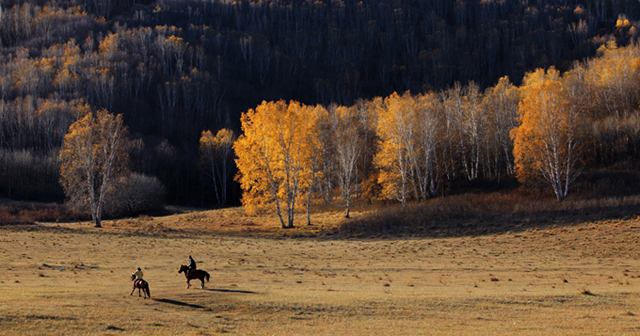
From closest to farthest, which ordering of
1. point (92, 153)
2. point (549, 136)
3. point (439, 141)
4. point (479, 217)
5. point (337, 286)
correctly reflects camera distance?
point (337, 286) → point (479, 217) → point (92, 153) → point (549, 136) → point (439, 141)

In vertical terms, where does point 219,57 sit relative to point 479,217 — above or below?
above

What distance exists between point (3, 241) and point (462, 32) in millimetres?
154528

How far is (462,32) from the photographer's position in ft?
493

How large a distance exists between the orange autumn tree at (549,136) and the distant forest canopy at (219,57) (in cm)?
6127

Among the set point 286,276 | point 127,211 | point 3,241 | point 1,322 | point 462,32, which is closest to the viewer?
point 1,322

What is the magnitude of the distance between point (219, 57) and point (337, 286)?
12862cm

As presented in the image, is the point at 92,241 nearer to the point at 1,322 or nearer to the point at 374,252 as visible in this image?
the point at 374,252

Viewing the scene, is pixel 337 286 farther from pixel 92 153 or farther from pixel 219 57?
pixel 219 57

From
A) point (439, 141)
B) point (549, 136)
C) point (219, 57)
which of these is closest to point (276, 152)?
point (439, 141)

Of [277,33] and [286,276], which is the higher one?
[277,33]

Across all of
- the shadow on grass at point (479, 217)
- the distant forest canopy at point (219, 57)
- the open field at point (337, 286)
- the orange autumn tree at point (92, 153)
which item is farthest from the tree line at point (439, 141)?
the distant forest canopy at point (219, 57)

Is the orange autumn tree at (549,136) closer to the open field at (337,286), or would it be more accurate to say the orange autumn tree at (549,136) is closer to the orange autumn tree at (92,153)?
the open field at (337,286)

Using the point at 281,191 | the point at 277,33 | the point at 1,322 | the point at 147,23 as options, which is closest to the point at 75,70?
the point at 147,23

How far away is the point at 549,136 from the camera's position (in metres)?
42.8
